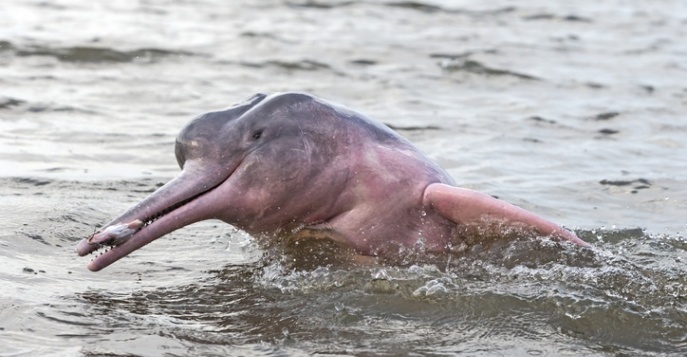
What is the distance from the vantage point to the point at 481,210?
252 inches

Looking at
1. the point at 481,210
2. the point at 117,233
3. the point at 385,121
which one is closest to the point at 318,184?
the point at 481,210

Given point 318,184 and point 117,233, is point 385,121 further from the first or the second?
point 117,233

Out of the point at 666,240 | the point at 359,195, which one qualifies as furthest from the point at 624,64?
the point at 359,195

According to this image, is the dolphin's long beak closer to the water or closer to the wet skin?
the wet skin

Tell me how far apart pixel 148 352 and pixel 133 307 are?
2.38ft

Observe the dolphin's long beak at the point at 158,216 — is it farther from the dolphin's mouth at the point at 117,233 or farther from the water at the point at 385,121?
the water at the point at 385,121

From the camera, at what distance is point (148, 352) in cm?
542

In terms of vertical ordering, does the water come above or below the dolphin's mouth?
below

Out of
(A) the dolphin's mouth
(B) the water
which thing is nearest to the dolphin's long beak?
(A) the dolphin's mouth

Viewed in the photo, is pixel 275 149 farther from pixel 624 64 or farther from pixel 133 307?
pixel 624 64

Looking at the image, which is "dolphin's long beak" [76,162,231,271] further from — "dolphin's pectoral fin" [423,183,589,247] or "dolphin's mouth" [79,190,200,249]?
"dolphin's pectoral fin" [423,183,589,247]

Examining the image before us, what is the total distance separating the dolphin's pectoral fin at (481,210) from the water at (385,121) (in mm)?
167

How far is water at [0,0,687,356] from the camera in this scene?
19.2 ft

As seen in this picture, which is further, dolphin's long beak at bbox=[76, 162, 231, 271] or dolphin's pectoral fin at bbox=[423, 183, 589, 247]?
dolphin's pectoral fin at bbox=[423, 183, 589, 247]
